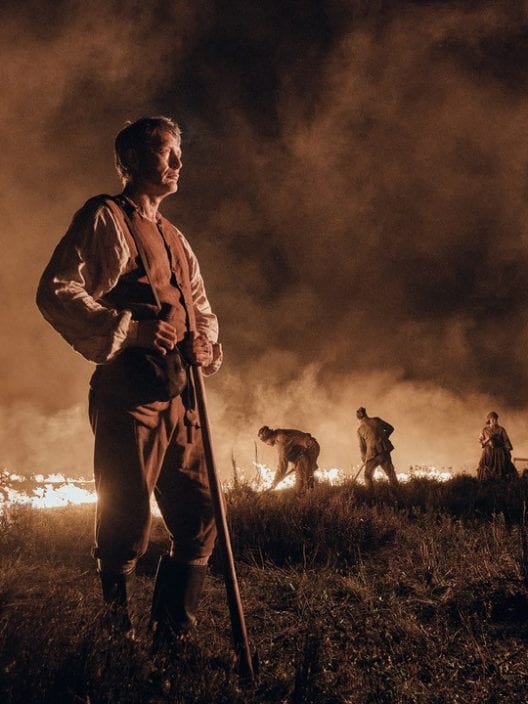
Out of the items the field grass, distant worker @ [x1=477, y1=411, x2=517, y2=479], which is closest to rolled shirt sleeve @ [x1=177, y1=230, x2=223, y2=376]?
the field grass

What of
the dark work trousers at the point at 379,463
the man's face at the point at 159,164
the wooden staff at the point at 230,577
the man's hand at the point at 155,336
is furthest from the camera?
the dark work trousers at the point at 379,463

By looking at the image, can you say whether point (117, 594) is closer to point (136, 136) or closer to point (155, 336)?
point (155, 336)

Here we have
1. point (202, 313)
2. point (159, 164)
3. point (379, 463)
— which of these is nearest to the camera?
point (159, 164)

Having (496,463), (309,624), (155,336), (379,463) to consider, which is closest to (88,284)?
(155,336)

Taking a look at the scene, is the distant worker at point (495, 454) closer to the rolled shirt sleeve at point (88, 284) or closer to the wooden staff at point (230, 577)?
the wooden staff at point (230, 577)

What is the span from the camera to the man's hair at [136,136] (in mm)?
2342

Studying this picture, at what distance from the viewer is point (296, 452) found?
1034 cm

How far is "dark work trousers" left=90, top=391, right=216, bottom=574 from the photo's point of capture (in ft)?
6.43

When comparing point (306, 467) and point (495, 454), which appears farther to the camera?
point (495, 454)

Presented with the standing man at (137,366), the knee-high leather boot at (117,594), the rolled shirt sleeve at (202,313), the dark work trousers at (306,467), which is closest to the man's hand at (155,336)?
the standing man at (137,366)

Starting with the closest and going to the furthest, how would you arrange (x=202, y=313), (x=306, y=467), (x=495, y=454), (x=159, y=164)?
(x=159, y=164) → (x=202, y=313) → (x=306, y=467) → (x=495, y=454)

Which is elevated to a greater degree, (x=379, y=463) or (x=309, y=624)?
(x=379, y=463)

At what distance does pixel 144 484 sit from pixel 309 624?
1.00 meters

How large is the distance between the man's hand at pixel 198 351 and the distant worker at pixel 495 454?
12.2 m
